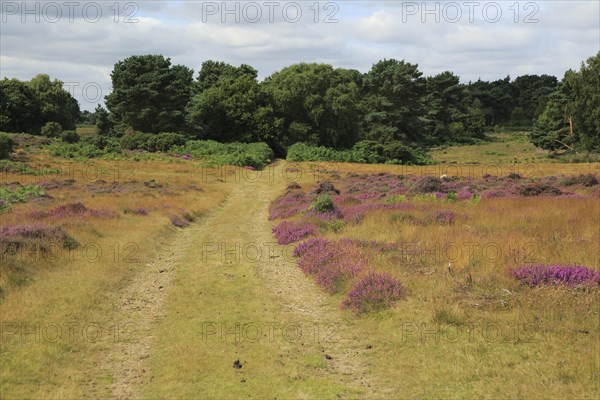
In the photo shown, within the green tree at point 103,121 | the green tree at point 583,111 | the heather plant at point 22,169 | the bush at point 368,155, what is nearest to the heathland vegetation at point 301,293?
the heather plant at point 22,169

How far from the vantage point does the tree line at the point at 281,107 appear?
8394cm

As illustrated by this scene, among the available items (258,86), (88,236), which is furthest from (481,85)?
(88,236)

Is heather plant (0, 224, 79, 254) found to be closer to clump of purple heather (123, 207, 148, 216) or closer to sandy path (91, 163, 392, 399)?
→ sandy path (91, 163, 392, 399)

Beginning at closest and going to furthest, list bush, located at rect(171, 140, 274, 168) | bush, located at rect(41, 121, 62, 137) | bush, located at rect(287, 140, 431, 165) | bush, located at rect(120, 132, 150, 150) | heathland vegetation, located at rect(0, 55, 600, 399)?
heathland vegetation, located at rect(0, 55, 600, 399)
bush, located at rect(171, 140, 274, 168)
bush, located at rect(287, 140, 431, 165)
bush, located at rect(120, 132, 150, 150)
bush, located at rect(41, 121, 62, 137)

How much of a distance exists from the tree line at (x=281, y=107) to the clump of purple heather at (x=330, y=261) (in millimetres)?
62874

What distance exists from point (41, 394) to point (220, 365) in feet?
9.47

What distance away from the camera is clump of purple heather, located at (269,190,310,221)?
91.6 ft

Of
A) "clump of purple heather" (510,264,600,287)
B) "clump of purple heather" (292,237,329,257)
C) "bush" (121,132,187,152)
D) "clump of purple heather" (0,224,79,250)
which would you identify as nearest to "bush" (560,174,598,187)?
"clump of purple heather" (292,237,329,257)

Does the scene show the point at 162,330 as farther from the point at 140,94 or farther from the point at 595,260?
the point at 140,94

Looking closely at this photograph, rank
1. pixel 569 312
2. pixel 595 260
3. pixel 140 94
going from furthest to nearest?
pixel 140 94 → pixel 595 260 → pixel 569 312

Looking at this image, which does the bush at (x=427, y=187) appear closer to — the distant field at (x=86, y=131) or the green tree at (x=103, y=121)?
the green tree at (x=103, y=121)

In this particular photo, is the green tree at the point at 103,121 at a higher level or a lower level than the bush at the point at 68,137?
higher

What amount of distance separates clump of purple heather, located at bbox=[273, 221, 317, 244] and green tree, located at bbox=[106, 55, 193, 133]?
68.3m

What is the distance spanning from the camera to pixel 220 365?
930 centimetres
